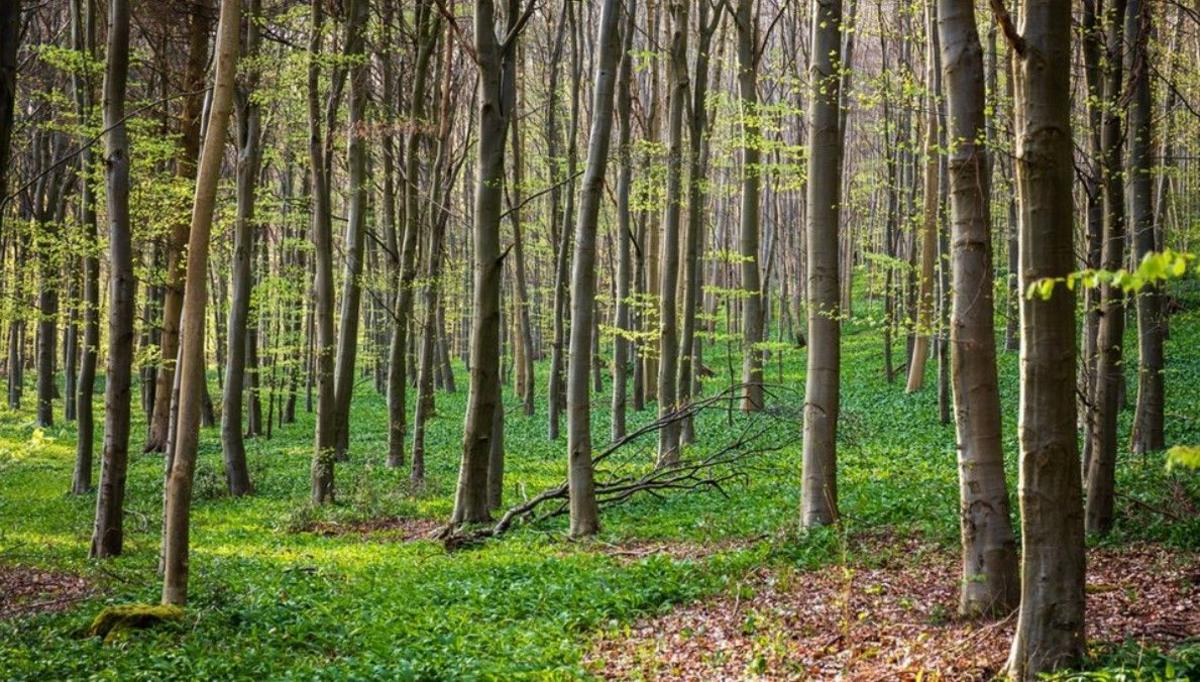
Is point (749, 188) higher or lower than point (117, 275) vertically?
higher

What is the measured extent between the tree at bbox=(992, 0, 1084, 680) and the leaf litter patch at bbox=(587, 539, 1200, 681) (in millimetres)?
729

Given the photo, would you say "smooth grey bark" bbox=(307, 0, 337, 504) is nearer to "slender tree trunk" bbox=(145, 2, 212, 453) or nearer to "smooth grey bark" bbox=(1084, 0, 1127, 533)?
"slender tree trunk" bbox=(145, 2, 212, 453)

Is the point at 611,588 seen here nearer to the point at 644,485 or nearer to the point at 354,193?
the point at 644,485

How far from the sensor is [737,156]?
35.4 meters

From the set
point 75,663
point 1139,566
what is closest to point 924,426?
point 1139,566

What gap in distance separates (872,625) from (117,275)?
9.43 metres

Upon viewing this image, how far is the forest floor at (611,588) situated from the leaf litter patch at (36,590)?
5cm

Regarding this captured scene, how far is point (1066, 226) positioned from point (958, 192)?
4.78 ft

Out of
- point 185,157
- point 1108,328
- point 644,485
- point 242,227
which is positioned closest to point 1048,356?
point 1108,328

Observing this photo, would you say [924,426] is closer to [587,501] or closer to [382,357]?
[587,501]

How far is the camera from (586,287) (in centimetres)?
1250

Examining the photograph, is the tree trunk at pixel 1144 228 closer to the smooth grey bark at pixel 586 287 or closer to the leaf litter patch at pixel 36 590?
the smooth grey bark at pixel 586 287

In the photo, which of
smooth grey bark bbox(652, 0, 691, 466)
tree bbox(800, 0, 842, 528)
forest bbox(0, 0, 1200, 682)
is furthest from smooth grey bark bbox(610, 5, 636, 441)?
tree bbox(800, 0, 842, 528)

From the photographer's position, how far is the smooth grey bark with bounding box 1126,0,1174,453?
10.8m
